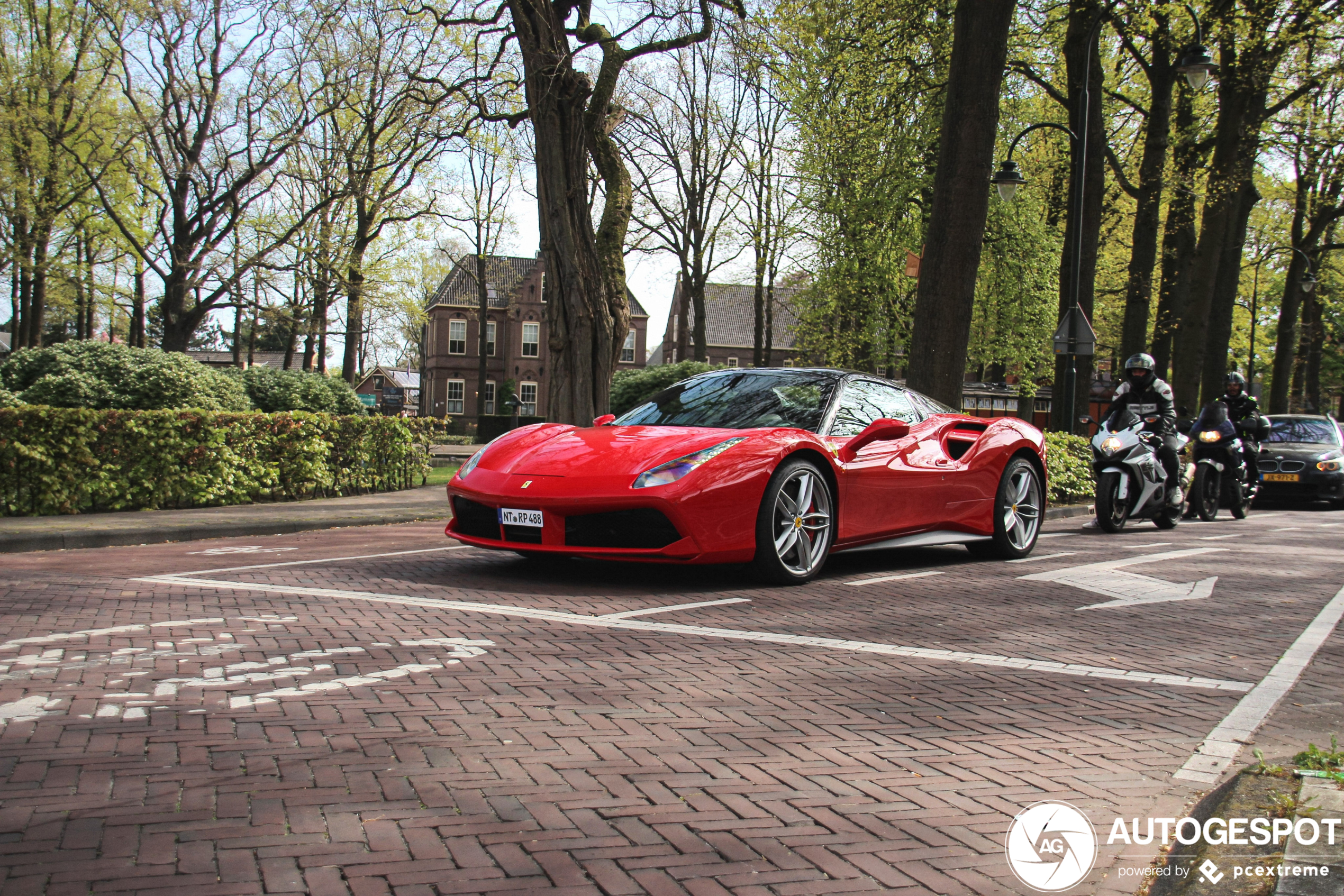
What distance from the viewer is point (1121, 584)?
7.46 meters

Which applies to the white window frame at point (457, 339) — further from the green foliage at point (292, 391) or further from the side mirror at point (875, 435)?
the side mirror at point (875, 435)

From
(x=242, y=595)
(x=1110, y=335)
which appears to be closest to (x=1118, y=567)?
(x=242, y=595)

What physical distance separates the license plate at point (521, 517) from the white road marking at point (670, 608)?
91 cm

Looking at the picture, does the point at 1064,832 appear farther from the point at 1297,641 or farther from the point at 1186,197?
the point at 1186,197

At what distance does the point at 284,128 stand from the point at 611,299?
22.9m

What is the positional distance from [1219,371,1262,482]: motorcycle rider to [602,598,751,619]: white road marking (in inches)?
453

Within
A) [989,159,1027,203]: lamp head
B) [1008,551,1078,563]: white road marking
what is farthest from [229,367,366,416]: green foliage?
[1008,551,1078,563]: white road marking

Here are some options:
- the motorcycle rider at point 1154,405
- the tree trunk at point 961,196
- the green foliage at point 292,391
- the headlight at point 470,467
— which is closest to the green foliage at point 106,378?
the green foliage at point 292,391

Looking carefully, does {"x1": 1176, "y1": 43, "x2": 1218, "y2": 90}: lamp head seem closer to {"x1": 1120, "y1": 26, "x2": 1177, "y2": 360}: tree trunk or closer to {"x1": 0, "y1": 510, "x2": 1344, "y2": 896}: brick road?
{"x1": 1120, "y1": 26, "x2": 1177, "y2": 360}: tree trunk

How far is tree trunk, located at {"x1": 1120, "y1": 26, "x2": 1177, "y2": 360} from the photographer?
20.0 m

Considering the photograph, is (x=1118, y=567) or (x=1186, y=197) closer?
(x=1118, y=567)

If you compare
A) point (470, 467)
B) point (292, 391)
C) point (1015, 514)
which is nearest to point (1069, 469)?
point (1015, 514)

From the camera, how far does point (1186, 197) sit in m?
22.2

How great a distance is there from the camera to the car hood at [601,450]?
629 cm
